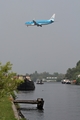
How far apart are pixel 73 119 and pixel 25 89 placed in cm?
7030

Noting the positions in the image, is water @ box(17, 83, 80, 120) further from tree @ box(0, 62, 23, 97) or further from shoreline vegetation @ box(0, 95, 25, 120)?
tree @ box(0, 62, 23, 97)

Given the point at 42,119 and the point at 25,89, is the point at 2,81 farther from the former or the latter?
the point at 25,89

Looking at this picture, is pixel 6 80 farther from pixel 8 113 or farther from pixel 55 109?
pixel 55 109

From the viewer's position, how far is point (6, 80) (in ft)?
45.6

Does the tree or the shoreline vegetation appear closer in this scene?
the tree

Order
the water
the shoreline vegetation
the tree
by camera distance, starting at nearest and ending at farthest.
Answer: the tree < the shoreline vegetation < the water

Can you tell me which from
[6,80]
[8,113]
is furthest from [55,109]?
[6,80]

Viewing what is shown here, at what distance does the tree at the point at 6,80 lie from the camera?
45.3ft

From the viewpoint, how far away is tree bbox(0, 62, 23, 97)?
1381 cm

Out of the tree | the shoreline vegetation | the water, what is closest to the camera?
the tree

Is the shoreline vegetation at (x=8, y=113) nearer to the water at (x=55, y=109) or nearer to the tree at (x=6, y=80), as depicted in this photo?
the tree at (x=6, y=80)

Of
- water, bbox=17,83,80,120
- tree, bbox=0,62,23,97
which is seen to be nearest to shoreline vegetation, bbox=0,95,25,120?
tree, bbox=0,62,23,97

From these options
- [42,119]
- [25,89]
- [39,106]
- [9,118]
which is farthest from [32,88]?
[9,118]

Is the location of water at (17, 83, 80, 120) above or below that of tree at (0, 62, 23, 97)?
below
